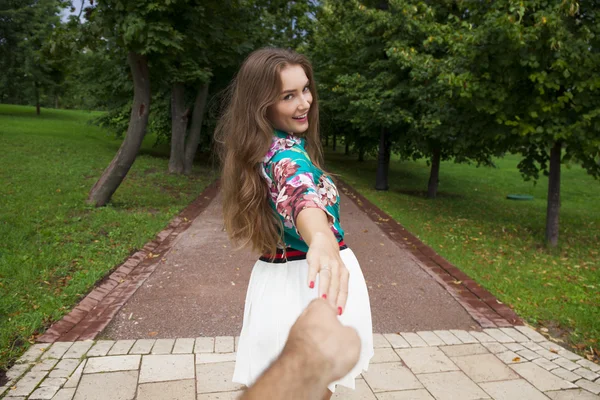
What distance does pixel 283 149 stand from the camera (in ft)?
6.34

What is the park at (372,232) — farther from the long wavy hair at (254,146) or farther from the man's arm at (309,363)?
the man's arm at (309,363)

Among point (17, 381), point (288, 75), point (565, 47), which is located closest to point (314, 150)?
point (288, 75)

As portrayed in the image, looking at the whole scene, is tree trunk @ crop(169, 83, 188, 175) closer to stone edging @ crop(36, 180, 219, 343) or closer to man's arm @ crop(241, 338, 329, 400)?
stone edging @ crop(36, 180, 219, 343)

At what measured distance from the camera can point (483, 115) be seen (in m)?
8.81

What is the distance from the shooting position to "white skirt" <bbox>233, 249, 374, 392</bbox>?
2.03 meters

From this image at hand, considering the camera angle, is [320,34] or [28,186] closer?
[28,186]

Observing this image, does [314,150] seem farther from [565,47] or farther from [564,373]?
[565,47]

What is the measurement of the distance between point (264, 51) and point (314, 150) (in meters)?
0.58

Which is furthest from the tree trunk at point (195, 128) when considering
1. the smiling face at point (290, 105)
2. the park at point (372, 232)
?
the smiling face at point (290, 105)

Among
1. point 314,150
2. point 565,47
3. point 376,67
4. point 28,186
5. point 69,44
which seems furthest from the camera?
point 376,67

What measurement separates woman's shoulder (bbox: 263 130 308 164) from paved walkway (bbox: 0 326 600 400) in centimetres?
217

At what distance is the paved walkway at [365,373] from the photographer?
3.47 metres

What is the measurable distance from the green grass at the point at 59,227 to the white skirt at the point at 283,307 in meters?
2.63

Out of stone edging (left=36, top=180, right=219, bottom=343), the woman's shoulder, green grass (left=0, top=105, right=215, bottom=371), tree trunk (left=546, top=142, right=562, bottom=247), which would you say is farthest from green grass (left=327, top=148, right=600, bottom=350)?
green grass (left=0, top=105, right=215, bottom=371)
